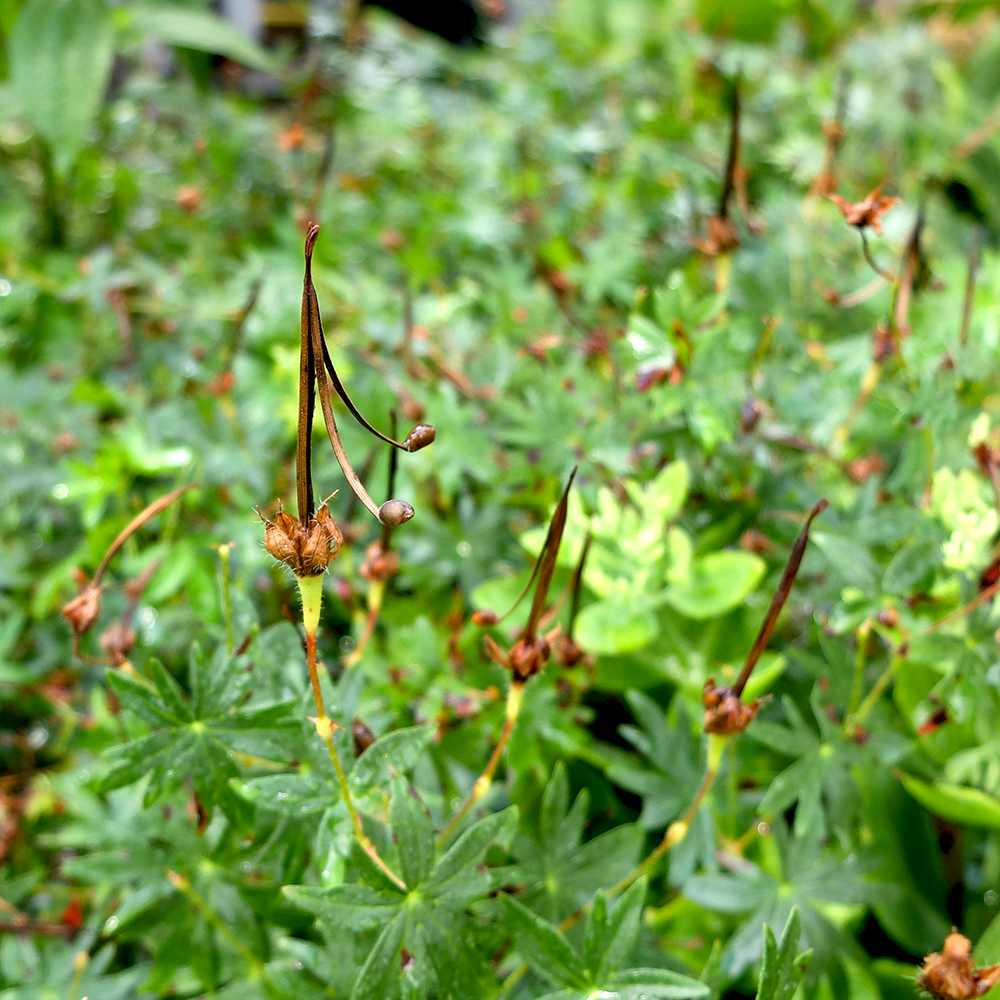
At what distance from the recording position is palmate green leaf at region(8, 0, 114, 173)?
55.1 inches

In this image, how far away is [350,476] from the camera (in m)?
0.43

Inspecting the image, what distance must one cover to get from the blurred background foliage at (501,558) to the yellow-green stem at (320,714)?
18 millimetres

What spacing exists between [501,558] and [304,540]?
1.65 feet

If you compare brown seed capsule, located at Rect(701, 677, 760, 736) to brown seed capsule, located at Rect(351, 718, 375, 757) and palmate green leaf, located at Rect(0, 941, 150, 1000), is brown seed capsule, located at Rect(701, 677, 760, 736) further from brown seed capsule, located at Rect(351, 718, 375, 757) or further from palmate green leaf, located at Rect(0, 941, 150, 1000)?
palmate green leaf, located at Rect(0, 941, 150, 1000)

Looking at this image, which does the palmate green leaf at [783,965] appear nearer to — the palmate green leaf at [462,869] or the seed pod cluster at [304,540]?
the palmate green leaf at [462,869]

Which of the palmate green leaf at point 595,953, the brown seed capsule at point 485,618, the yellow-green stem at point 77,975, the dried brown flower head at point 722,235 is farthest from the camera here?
the dried brown flower head at point 722,235

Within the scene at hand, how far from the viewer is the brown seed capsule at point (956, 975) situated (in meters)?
0.47

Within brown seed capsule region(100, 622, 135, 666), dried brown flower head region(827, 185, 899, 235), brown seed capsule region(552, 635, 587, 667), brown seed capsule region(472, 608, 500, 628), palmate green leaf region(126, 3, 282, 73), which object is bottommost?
brown seed capsule region(100, 622, 135, 666)

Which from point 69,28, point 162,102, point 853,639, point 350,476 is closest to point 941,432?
point 853,639

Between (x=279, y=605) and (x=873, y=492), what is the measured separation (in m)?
0.60

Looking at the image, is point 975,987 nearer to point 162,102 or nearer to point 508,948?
point 508,948

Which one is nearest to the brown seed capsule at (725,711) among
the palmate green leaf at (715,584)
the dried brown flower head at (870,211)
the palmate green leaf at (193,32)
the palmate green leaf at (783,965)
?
the palmate green leaf at (783,965)

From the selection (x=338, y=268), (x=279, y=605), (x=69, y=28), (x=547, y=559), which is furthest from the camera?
(x=69, y=28)

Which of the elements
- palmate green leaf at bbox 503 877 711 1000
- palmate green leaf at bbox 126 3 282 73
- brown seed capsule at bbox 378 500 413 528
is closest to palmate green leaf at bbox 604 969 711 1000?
palmate green leaf at bbox 503 877 711 1000
